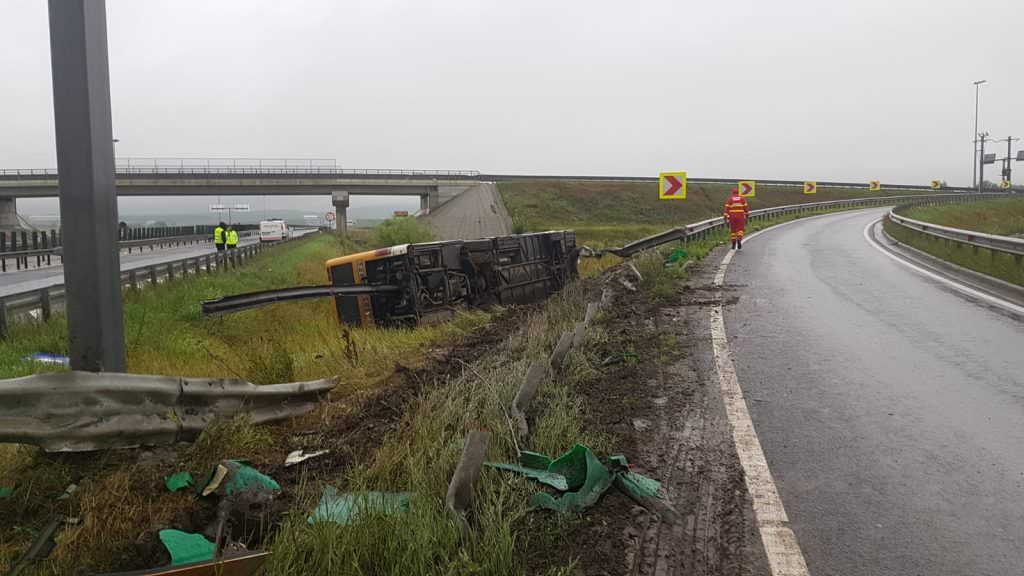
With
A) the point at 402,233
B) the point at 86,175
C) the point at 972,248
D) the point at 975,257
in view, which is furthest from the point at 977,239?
the point at 402,233

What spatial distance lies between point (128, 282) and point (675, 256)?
1299 centimetres

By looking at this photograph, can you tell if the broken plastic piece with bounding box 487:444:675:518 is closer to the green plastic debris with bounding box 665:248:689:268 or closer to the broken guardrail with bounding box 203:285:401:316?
the broken guardrail with bounding box 203:285:401:316

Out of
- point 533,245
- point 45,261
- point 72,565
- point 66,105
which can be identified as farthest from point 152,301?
point 45,261

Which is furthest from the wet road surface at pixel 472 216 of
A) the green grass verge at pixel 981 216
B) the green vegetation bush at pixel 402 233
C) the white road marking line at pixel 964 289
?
the white road marking line at pixel 964 289

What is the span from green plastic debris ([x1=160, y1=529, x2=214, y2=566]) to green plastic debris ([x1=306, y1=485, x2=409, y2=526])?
1.48 feet

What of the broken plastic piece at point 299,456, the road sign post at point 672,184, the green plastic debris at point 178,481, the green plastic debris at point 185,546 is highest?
the road sign post at point 672,184

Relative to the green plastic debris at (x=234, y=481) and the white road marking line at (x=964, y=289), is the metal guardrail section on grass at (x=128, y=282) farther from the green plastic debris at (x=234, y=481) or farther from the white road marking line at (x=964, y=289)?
the white road marking line at (x=964, y=289)

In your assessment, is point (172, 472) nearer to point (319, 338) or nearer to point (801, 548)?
point (801, 548)

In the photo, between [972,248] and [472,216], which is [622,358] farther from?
[472,216]

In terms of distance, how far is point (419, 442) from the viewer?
14.0 feet

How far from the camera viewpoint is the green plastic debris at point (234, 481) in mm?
3688

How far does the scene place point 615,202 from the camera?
7881 cm

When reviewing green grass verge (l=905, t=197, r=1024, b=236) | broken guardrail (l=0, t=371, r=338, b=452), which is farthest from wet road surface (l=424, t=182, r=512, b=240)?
broken guardrail (l=0, t=371, r=338, b=452)

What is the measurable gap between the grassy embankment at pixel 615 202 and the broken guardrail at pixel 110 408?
5700 centimetres
